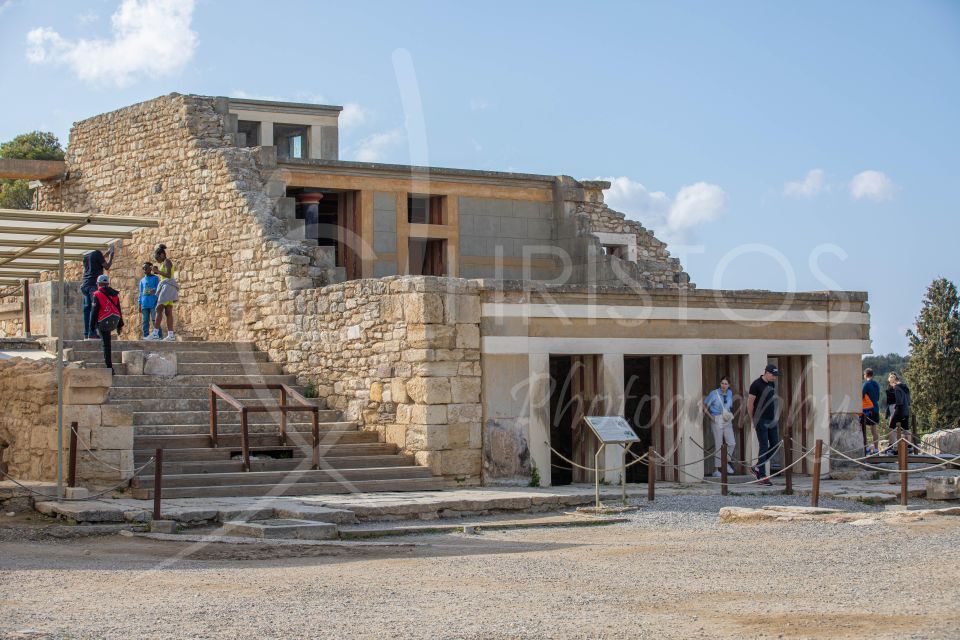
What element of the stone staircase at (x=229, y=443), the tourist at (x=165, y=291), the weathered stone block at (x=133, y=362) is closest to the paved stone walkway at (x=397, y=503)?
the stone staircase at (x=229, y=443)

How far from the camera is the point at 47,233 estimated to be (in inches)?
564

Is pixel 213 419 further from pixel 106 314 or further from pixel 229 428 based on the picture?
pixel 106 314

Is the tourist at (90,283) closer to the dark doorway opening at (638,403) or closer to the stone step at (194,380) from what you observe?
the stone step at (194,380)

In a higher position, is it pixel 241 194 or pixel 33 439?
pixel 241 194

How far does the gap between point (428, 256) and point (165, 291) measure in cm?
504

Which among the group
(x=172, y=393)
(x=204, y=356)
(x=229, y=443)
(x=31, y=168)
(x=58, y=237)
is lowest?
(x=229, y=443)

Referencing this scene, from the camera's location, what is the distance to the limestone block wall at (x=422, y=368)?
1614 centimetres

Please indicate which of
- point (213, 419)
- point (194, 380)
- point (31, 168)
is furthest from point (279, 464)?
point (31, 168)

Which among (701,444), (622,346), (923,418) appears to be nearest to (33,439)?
(622,346)

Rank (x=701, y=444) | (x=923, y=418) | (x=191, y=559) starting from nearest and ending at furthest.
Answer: (x=191, y=559) < (x=701, y=444) < (x=923, y=418)

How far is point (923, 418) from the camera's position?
33438 millimetres

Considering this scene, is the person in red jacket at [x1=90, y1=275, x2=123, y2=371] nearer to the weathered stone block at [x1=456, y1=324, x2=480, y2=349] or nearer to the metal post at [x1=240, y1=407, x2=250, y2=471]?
the metal post at [x1=240, y1=407, x2=250, y2=471]

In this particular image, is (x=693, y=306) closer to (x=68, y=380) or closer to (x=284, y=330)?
(x=284, y=330)

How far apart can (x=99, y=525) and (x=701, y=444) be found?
8326 millimetres
